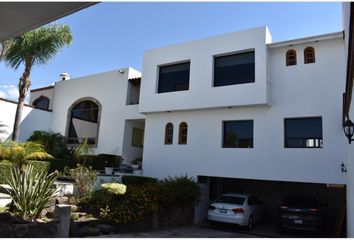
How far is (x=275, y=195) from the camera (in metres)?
18.0

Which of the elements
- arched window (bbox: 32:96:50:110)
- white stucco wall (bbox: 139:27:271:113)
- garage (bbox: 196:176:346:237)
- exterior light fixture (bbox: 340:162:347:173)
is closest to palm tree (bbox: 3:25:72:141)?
arched window (bbox: 32:96:50:110)

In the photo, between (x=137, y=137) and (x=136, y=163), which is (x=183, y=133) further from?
(x=137, y=137)

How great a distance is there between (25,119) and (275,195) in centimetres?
1724

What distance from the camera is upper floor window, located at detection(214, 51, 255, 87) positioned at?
591 inches

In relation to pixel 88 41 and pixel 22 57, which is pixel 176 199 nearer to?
pixel 88 41

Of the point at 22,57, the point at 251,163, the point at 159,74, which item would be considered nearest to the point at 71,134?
the point at 22,57

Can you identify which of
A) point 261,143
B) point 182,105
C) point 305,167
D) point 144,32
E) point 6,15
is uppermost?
point 144,32

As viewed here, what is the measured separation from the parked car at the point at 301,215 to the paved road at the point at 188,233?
1.58 metres

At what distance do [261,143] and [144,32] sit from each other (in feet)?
23.6

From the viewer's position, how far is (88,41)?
14.4m

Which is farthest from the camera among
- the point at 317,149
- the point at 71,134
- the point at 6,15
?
the point at 71,134

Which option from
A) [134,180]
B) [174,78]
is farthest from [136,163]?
[174,78]

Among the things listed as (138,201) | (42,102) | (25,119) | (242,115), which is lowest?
(138,201)

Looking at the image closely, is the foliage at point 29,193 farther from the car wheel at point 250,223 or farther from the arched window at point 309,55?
the arched window at point 309,55
